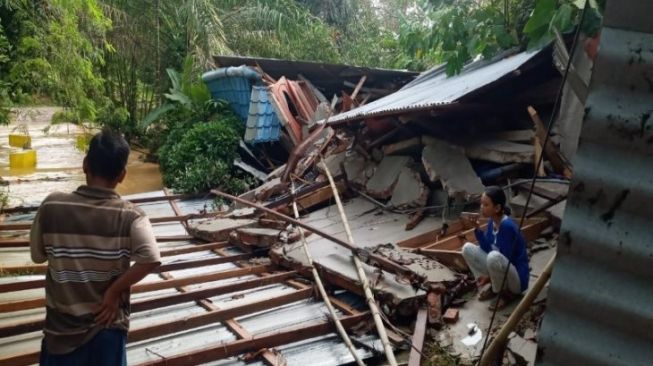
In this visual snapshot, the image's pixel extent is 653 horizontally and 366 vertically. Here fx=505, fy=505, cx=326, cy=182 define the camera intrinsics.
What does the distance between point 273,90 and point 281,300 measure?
7.10m

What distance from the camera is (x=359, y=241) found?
5.70 metres

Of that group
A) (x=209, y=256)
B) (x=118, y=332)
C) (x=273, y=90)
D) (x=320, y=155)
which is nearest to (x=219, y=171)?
(x=273, y=90)

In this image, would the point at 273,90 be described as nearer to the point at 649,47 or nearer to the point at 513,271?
the point at 513,271

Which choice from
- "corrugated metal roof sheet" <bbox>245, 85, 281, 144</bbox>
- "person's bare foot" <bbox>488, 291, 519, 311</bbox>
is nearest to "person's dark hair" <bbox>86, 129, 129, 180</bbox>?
"person's bare foot" <bbox>488, 291, 519, 311</bbox>

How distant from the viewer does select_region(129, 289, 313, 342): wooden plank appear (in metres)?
3.71

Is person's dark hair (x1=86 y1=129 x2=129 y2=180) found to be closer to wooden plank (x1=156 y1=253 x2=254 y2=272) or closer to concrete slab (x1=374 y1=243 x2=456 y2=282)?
concrete slab (x1=374 y1=243 x2=456 y2=282)

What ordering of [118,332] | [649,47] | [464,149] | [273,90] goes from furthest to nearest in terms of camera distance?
[273,90]
[464,149]
[118,332]
[649,47]

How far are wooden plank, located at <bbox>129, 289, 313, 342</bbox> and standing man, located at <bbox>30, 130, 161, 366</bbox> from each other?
4.62 feet

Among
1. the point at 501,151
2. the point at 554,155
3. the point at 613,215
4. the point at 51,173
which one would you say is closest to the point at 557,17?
the point at 613,215

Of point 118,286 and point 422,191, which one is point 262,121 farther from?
point 118,286

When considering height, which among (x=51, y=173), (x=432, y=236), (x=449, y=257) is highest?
(x=449, y=257)

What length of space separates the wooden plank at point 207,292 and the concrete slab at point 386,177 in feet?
6.66

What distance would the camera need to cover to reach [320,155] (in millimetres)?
8703

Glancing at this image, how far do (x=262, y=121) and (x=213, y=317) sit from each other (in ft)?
24.3
